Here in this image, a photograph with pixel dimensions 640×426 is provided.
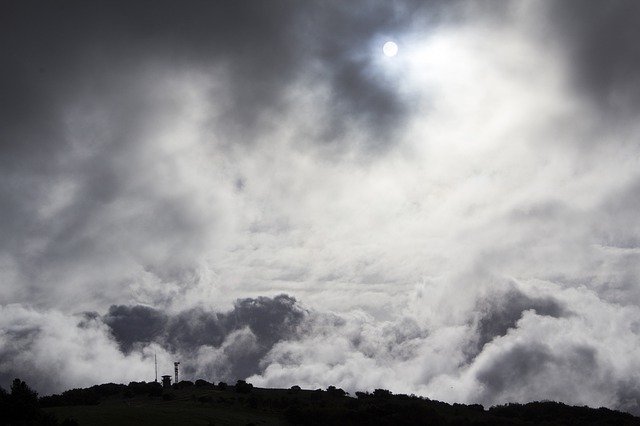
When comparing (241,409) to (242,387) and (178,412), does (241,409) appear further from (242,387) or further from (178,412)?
(242,387)

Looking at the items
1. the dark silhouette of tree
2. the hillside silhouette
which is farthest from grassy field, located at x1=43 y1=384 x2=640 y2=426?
the dark silhouette of tree

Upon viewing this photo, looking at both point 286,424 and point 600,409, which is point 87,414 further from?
point 600,409

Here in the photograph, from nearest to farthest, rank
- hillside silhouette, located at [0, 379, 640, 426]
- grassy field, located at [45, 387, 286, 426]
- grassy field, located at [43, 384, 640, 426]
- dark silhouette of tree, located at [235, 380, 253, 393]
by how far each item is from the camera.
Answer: hillside silhouette, located at [0, 379, 640, 426]
grassy field, located at [45, 387, 286, 426]
grassy field, located at [43, 384, 640, 426]
dark silhouette of tree, located at [235, 380, 253, 393]

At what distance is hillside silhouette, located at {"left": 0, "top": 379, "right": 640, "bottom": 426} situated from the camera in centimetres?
6681

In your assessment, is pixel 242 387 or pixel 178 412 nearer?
pixel 178 412

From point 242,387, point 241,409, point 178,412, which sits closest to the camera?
point 178,412

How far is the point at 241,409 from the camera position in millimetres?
85188

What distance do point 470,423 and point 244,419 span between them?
35.2 meters

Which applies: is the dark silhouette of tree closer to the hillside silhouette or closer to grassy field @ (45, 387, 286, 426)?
the hillside silhouette

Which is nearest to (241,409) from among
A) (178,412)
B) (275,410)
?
(275,410)

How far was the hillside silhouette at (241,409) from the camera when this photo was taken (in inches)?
2630

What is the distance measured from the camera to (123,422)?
68250mm

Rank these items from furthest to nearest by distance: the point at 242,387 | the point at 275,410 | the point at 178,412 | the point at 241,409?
1. the point at 242,387
2. the point at 275,410
3. the point at 241,409
4. the point at 178,412

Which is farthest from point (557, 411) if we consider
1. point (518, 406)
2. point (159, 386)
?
point (159, 386)
